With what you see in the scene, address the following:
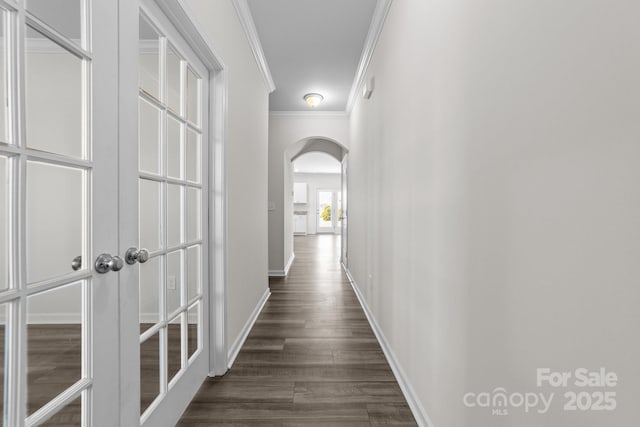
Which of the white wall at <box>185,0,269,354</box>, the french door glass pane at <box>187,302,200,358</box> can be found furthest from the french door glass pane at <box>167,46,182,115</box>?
the french door glass pane at <box>187,302,200,358</box>

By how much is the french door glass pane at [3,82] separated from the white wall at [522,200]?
1.26m

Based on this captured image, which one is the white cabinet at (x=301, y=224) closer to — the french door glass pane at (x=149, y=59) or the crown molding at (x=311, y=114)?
the crown molding at (x=311, y=114)

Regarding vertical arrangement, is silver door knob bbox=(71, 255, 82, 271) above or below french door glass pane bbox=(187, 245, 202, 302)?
above

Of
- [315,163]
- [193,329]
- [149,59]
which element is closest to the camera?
[149,59]

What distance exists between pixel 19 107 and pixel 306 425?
1.73 meters

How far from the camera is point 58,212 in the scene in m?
0.93

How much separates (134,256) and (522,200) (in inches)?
50.9

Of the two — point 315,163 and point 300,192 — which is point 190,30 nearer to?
point 315,163

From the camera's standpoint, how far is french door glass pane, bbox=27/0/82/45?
85 cm

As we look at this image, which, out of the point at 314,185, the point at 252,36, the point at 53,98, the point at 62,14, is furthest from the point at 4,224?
the point at 314,185

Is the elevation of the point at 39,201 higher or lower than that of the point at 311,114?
lower

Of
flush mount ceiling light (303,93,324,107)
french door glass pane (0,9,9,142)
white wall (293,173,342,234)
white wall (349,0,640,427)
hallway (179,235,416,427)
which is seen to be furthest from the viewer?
white wall (293,173,342,234)

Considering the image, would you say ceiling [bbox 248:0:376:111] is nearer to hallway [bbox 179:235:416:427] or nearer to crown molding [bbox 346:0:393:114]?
crown molding [bbox 346:0:393:114]

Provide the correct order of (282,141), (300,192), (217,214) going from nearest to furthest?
(217,214), (282,141), (300,192)
